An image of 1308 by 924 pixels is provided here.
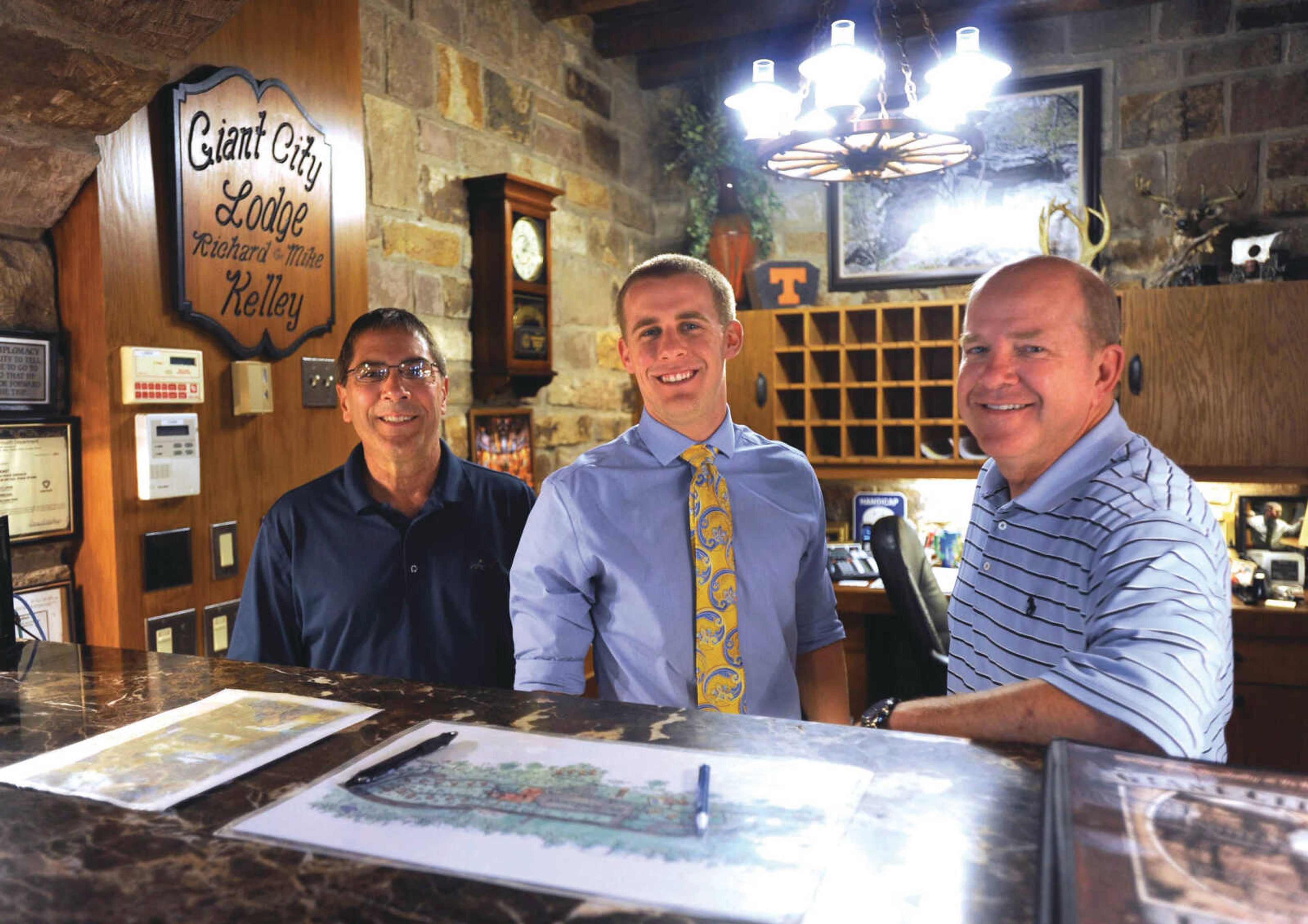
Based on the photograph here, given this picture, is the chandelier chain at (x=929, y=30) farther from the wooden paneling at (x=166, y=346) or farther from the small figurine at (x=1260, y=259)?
the wooden paneling at (x=166, y=346)

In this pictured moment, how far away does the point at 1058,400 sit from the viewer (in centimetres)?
136

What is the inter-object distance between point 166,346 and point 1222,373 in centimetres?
350

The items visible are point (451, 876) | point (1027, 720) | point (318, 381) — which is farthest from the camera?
point (318, 381)

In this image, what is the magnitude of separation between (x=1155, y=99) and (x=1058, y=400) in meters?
3.23

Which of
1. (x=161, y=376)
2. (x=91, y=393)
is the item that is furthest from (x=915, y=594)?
(x=91, y=393)

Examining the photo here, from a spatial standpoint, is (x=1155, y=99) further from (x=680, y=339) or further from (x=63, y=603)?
(x=63, y=603)

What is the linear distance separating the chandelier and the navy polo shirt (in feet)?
4.67

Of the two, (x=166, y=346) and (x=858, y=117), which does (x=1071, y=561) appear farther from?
(x=166, y=346)

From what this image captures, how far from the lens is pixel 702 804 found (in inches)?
27.4

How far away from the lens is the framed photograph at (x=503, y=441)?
3.38 metres

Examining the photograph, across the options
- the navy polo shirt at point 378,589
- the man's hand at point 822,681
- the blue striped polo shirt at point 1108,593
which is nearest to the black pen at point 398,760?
the blue striped polo shirt at point 1108,593

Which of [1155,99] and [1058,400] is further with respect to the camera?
[1155,99]

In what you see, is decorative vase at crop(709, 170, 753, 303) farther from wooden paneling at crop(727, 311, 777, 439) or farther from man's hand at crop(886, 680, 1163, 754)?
man's hand at crop(886, 680, 1163, 754)

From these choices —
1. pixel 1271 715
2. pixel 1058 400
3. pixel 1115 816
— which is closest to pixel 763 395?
pixel 1271 715
